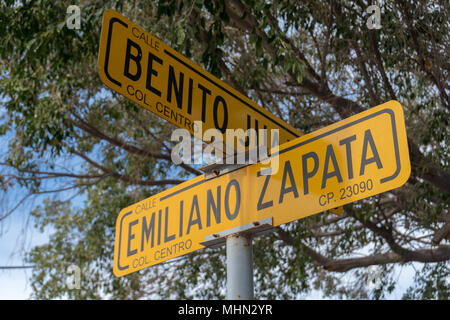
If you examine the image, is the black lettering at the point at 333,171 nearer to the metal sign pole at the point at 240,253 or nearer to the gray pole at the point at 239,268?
the metal sign pole at the point at 240,253

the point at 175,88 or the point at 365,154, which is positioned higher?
the point at 175,88

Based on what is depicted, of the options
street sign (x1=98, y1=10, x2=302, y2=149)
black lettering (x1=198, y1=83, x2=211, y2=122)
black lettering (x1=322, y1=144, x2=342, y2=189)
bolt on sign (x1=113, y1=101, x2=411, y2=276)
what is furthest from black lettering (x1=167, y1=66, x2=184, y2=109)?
black lettering (x1=322, y1=144, x2=342, y2=189)

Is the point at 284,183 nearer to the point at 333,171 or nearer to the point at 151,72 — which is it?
the point at 333,171

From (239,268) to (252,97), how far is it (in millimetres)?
5517

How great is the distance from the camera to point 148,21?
6895 millimetres

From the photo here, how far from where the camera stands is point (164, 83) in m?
2.32

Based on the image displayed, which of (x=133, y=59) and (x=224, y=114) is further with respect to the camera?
(x=224, y=114)

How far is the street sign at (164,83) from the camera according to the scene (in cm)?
217

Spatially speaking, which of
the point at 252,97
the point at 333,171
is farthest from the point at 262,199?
the point at 252,97

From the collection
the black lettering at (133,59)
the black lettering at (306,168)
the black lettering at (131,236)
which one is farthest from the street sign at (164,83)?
the black lettering at (131,236)

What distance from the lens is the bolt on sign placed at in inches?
82.4

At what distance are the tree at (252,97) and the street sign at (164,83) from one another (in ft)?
6.61

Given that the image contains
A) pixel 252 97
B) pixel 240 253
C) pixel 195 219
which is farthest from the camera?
pixel 252 97
